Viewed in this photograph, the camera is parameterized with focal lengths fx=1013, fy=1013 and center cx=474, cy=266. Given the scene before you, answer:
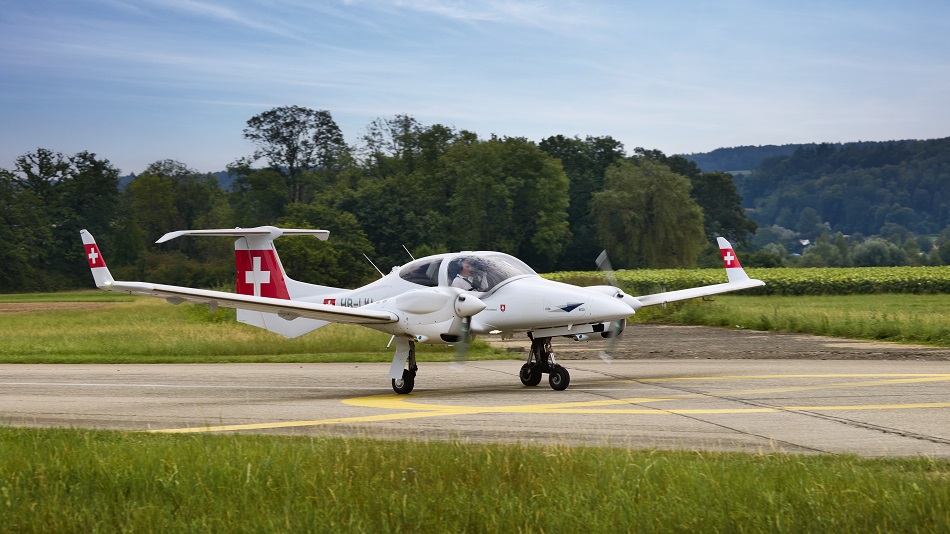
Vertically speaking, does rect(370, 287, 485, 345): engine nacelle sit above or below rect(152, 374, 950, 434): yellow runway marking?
above

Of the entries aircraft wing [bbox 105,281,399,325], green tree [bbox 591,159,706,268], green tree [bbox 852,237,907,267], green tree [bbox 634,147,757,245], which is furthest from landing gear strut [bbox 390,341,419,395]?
green tree [bbox 634,147,757,245]

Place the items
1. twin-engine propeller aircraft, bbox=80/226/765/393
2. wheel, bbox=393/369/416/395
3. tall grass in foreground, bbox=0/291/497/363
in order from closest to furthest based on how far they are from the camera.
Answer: twin-engine propeller aircraft, bbox=80/226/765/393 → wheel, bbox=393/369/416/395 → tall grass in foreground, bbox=0/291/497/363

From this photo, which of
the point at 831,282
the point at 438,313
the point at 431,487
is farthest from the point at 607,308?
the point at 831,282

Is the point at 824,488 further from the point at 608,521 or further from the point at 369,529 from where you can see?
the point at 369,529

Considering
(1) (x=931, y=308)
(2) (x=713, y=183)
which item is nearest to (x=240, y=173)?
(2) (x=713, y=183)

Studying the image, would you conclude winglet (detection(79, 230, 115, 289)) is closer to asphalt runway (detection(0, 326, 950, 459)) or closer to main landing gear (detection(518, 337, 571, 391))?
asphalt runway (detection(0, 326, 950, 459))

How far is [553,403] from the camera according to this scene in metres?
14.7

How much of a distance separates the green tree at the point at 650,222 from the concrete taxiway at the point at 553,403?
6661cm

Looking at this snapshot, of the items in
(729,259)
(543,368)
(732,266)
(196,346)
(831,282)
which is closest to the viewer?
(543,368)

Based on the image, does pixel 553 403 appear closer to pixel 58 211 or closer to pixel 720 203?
pixel 58 211

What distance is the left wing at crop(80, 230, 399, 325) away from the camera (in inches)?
591

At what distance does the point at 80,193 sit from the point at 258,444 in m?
89.4

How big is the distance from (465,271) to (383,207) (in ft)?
210

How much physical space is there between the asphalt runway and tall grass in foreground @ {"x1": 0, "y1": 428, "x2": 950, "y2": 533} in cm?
191
